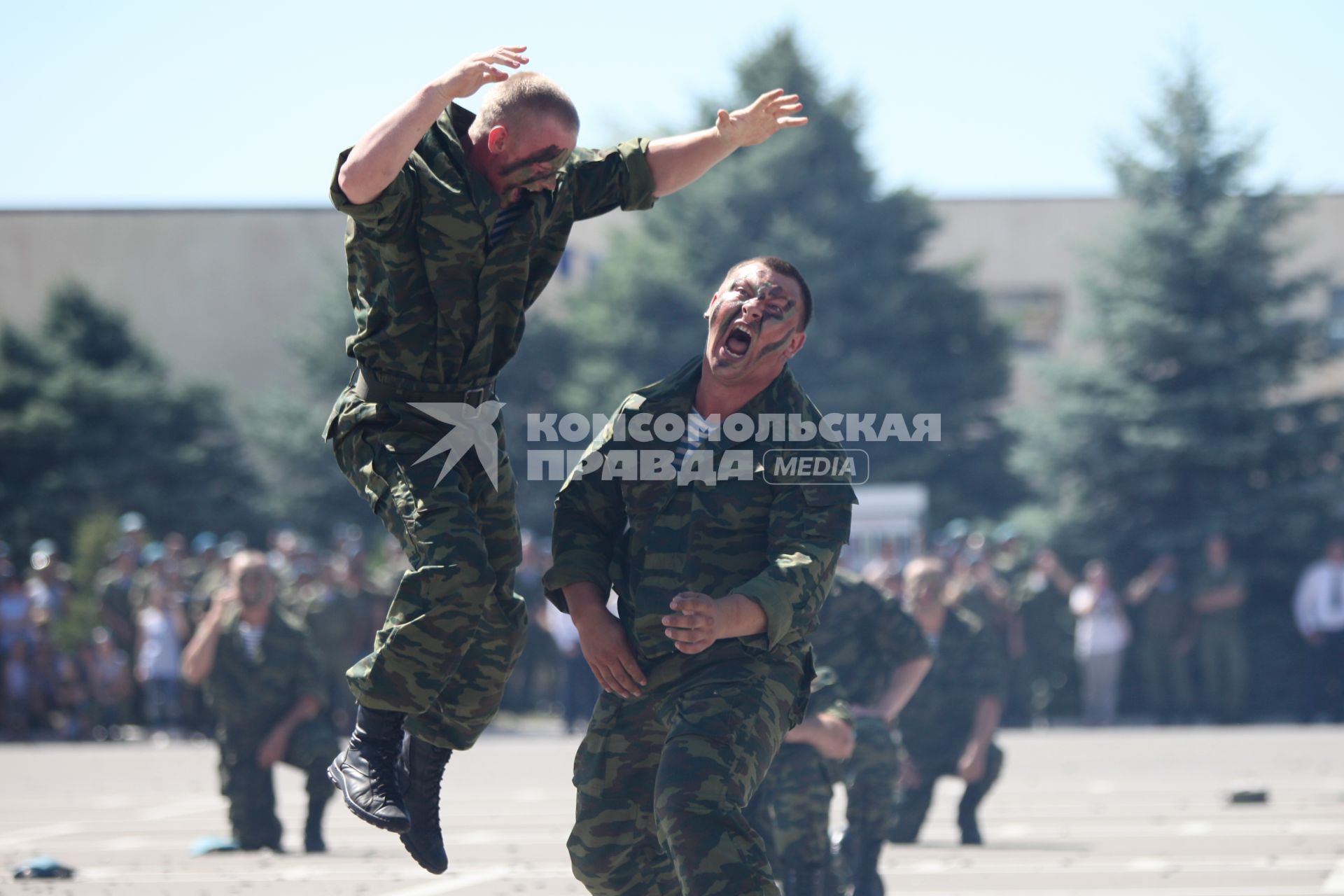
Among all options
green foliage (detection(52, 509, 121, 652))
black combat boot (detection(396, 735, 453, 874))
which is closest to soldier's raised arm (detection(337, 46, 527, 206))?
black combat boot (detection(396, 735, 453, 874))

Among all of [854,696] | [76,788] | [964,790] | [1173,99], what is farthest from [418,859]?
[1173,99]

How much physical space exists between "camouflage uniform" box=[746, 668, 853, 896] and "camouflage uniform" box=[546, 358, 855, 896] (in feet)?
6.85

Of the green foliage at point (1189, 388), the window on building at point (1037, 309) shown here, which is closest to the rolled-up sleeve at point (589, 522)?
the green foliage at point (1189, 388)

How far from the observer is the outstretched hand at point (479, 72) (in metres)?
4.79

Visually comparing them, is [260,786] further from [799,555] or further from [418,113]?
[418,113]

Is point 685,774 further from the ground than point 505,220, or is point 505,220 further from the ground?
point 505,220

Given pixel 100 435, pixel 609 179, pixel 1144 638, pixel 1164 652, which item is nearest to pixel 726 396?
pixel 609 179

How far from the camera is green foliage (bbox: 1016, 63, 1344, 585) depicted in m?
22.9

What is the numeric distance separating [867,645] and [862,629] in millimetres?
98

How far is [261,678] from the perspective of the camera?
1066 cm

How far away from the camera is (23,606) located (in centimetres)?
1962

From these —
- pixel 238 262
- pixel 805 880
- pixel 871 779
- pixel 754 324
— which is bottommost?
pixel 805 880

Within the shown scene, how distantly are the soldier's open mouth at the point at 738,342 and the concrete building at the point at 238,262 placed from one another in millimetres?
34271

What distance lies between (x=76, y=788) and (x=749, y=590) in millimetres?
10992
